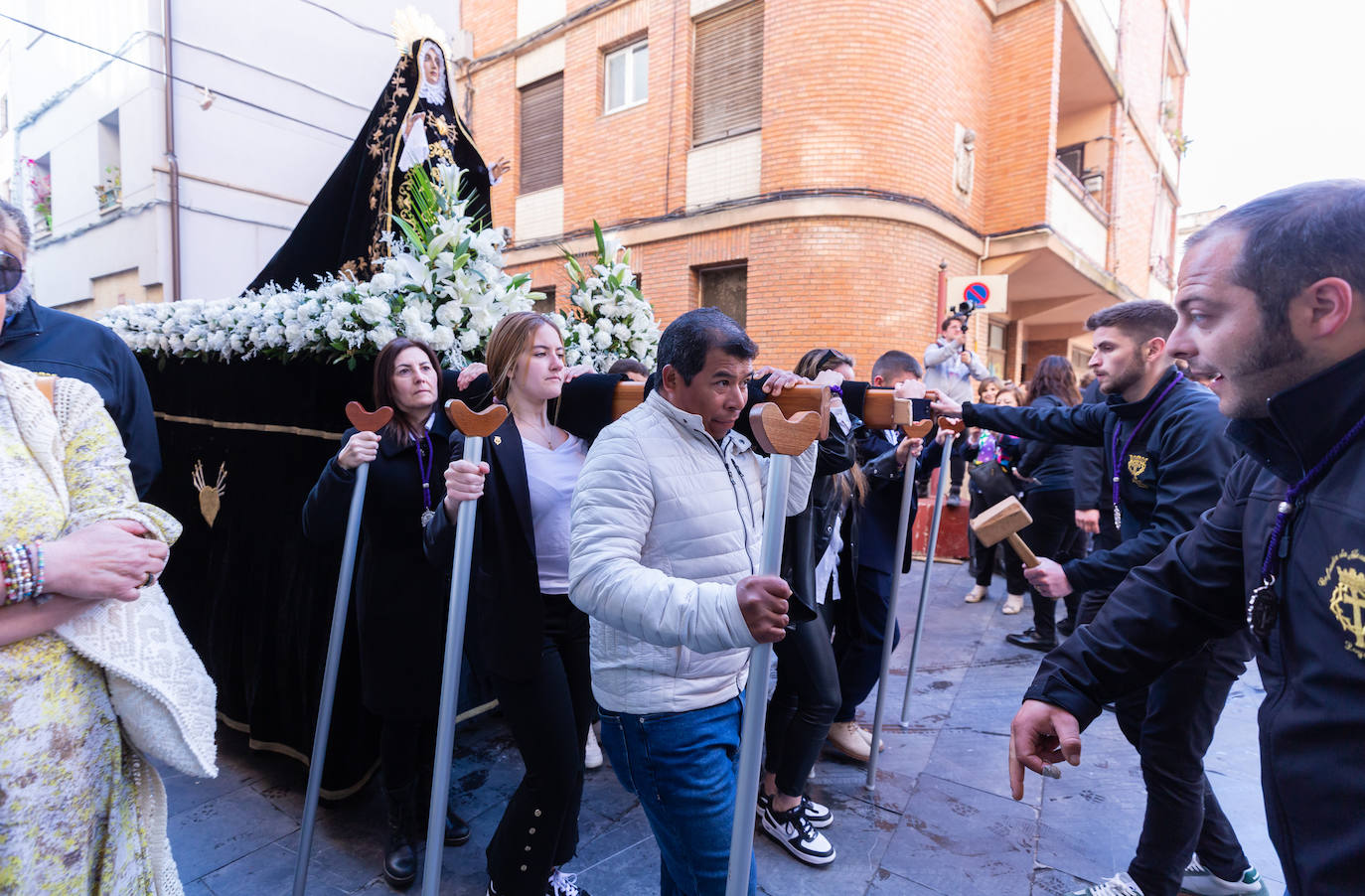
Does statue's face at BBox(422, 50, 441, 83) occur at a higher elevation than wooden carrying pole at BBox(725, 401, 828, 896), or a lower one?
A: higher

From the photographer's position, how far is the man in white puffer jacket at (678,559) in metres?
1.64

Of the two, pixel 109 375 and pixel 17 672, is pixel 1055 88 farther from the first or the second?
pixel 17 672

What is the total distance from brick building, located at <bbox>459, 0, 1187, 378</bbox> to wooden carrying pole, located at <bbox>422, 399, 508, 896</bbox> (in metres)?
7.76

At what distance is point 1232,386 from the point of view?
50.8 inches

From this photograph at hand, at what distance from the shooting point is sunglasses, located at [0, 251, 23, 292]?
1406 mm

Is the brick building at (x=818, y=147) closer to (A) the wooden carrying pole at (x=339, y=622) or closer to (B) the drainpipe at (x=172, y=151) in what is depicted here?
(B) the drainpipe at (x=172, y=151)

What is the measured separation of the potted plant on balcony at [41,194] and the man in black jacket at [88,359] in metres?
10.7

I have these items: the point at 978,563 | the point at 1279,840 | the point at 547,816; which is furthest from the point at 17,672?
the point at 978,563

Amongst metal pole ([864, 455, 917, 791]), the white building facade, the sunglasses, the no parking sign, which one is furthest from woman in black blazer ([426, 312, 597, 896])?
the no parking sign

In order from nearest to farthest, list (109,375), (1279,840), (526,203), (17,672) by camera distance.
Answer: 1. (1279,840)
2. (17,672)
3. (109,375)
4. (526,203)

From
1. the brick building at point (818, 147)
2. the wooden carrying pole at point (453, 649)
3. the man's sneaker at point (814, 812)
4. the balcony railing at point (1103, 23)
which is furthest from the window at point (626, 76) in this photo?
the man's sneaker at point (814, 812)

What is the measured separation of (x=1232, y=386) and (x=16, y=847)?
248 centimetres

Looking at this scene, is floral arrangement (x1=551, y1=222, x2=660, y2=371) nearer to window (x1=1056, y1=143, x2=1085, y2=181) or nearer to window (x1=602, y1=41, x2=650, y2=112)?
window (x1=602, y1=41, x2=650, y2=112)

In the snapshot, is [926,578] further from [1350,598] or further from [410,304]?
[410,304]
